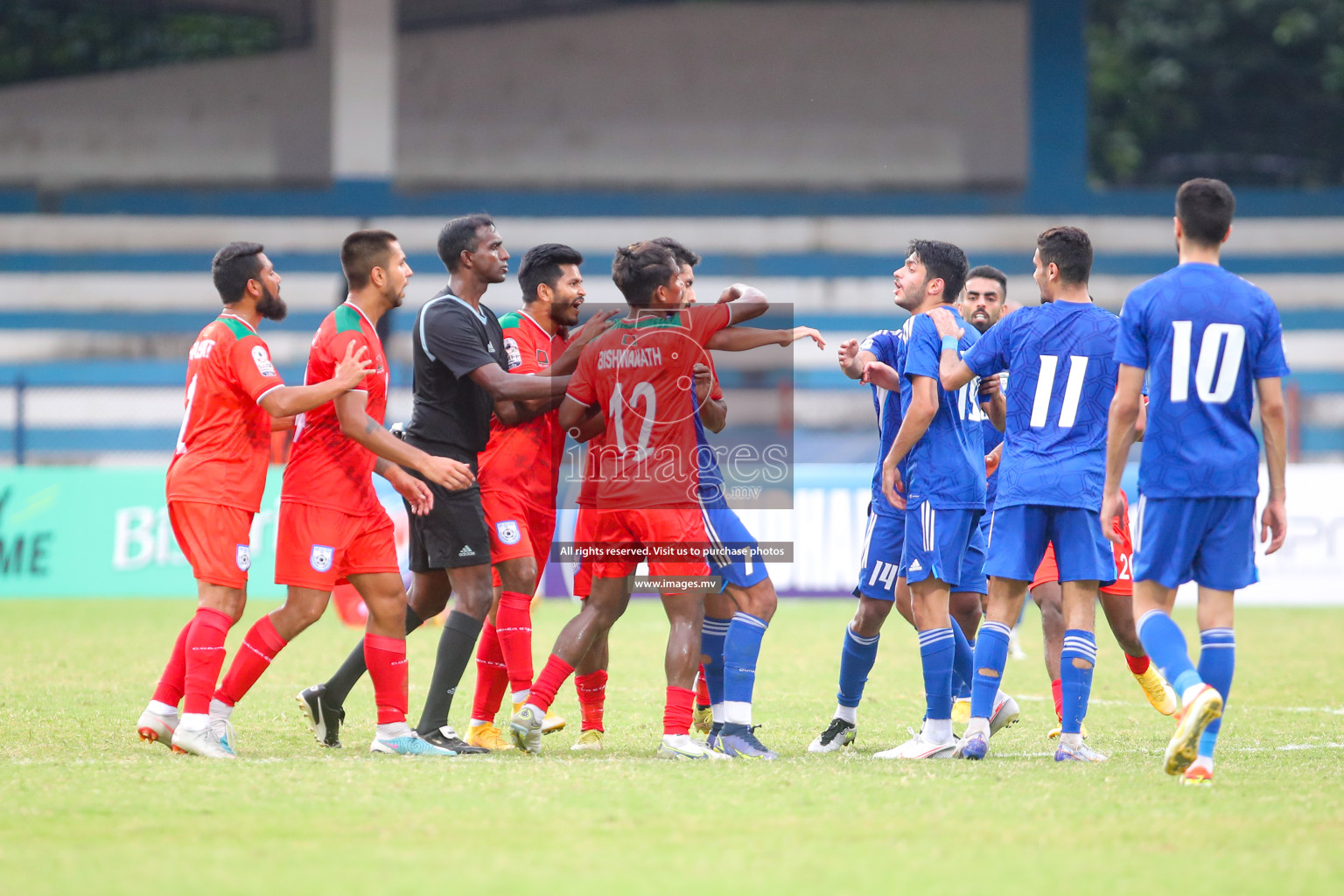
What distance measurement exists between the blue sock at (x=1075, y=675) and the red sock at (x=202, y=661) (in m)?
3.79

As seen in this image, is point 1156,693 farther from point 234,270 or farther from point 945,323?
point 234,270

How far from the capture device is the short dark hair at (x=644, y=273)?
662 centimetres

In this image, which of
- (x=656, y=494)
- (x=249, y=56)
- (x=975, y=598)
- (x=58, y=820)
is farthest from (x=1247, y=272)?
(x=58, y=820)

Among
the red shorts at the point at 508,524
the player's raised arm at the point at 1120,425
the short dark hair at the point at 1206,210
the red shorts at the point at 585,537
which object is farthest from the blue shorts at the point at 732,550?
the short dark hair at the point at 1206,210

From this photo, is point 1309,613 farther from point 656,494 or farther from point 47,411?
point 47,411

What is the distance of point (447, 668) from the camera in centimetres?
675

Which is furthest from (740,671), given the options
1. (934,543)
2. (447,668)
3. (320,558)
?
(320,558)

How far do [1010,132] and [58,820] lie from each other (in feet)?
79.3

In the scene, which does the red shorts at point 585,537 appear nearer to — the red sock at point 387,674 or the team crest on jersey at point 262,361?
the red sock at point 387,674

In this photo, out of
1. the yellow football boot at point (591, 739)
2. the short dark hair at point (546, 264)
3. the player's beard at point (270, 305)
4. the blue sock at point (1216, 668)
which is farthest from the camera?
the short dark hair at point (546, 264)

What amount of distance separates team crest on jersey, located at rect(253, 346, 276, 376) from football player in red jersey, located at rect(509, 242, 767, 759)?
1371mm

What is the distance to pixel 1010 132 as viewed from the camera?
26438 mm

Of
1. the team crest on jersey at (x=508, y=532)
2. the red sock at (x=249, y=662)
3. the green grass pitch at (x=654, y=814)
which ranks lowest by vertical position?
the green grass pitch at (x=654, y=814)

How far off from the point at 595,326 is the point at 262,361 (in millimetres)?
1548
